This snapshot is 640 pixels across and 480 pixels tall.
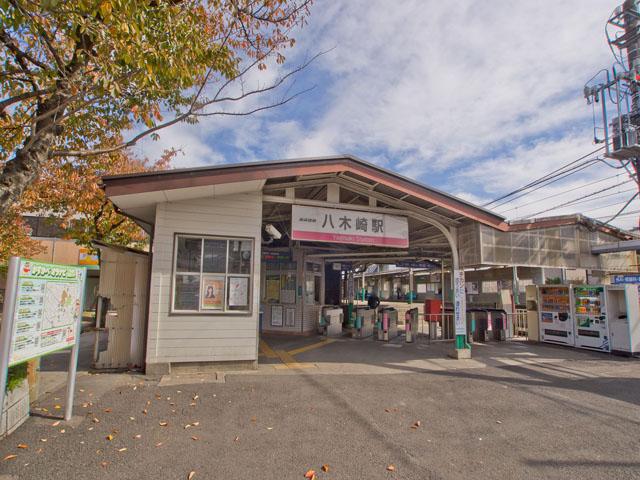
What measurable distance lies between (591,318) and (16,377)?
13.5 metres

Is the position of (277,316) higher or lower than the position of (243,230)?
lower

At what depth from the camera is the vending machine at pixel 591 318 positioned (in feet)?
34.5

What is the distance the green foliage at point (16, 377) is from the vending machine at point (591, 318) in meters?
13.3

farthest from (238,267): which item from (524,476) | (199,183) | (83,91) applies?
(524,476)

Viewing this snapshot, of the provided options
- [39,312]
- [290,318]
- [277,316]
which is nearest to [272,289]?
[277,316]

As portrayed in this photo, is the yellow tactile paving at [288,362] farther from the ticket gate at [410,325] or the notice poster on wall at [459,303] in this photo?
the ticket gate at [410,325]

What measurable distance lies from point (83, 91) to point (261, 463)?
5.46 m

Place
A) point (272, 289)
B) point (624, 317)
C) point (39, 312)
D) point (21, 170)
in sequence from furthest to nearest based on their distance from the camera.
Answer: point (272, 289) < point (624, 317) < point (21, 170) < point (39, 312)

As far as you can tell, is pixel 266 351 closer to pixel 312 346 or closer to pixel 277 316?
pixel 312 346

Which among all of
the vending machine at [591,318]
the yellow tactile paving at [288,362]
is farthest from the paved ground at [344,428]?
the vending machine at [591,318]

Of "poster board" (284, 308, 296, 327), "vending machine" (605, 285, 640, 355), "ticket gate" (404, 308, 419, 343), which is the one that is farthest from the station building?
"poster board" (284, 308, 296, 327)

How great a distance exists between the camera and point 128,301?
772cm

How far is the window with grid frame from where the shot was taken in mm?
7410

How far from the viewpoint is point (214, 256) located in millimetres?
7684
